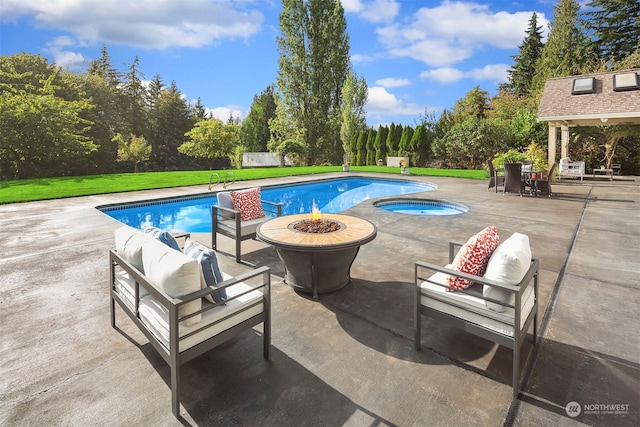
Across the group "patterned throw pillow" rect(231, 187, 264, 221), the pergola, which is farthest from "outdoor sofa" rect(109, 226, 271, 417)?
the pergola

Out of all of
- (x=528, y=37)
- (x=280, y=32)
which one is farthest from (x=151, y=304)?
(x=528, y=37)

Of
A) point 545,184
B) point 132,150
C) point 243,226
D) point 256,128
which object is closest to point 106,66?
point 256,128

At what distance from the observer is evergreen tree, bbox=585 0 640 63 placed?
69.3 ft

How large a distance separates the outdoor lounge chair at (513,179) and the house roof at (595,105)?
215 inches

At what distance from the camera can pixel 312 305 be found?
129 inches

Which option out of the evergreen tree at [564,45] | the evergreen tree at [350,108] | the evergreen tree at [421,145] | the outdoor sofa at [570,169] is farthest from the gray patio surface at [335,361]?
the evergreen tree at [564,45]

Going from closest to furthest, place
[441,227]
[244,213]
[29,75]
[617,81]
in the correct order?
[244,213] → [441,227] → [617,81] → [29,75]

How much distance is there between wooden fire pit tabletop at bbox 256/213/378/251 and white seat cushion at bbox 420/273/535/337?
87cm

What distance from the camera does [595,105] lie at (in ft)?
42.7

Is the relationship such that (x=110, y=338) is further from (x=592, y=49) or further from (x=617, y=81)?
(x=592, y=49)

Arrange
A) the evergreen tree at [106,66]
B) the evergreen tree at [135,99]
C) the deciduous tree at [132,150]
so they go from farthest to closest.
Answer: the evergreen tree at [106,66]
the evergreen tree at [135,99]
the deciduous tree at [132,150]

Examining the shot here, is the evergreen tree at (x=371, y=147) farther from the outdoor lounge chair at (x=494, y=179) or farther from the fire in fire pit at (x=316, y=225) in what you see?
the fire in fire pit at (x=316, y=225)

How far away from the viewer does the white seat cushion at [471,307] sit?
215cm

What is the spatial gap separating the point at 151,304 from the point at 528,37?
114ft
